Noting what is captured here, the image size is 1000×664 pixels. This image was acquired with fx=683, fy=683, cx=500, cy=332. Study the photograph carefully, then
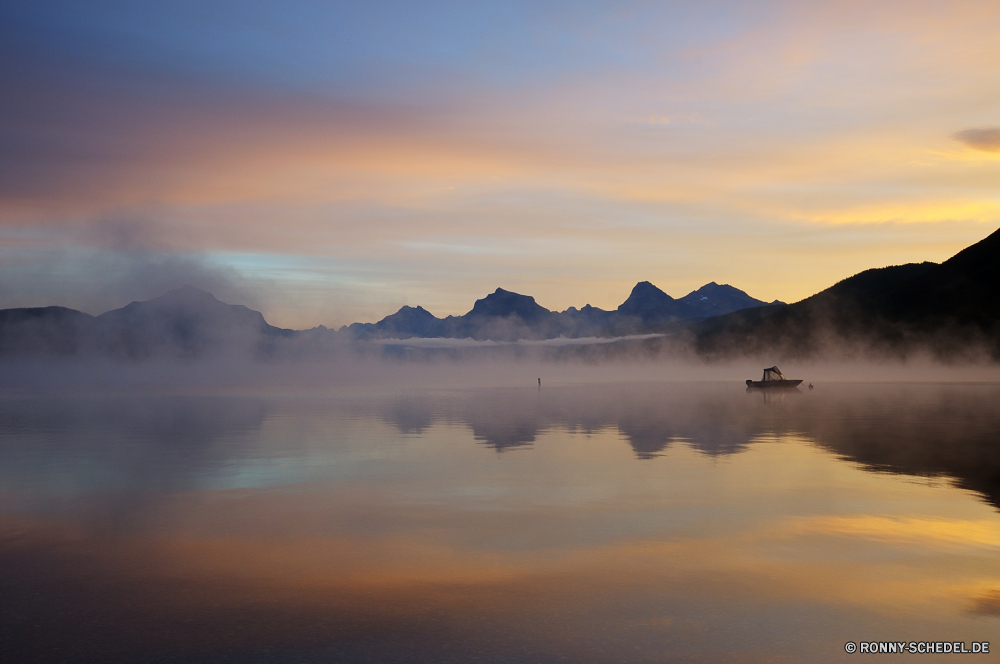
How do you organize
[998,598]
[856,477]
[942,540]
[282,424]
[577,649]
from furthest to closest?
[282,424], [856,477], [942,540], [998,598], [577,649]

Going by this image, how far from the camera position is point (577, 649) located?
1213 centimetres

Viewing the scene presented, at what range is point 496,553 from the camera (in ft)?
59.1

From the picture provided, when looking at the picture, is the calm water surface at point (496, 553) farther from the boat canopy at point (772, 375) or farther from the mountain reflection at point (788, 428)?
the boat canopy at point (772, 375)

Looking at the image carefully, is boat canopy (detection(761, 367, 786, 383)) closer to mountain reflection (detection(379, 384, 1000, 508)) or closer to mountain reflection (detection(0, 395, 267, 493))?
mountain reflection (detection(379, 384, 1000, 508))

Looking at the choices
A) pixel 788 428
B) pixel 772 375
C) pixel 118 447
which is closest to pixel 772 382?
pixel 772 375

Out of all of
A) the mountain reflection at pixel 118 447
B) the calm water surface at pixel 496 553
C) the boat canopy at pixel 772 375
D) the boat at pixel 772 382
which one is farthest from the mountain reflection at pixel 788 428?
the boat canopy at pixel 772 375

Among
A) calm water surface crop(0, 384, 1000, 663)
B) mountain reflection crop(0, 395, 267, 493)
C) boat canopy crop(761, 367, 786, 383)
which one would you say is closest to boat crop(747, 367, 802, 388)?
boat canopy crop(761, 367, 786, 383)

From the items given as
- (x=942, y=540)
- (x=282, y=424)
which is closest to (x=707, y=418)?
(x=282, y=424)

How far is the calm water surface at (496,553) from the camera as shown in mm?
12703

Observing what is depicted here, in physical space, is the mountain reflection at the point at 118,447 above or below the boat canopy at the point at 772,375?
above

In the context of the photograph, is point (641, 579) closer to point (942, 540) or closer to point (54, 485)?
point (942, 540)

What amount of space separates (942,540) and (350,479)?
70.4 ft

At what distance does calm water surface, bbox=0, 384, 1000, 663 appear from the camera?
12.7 meters

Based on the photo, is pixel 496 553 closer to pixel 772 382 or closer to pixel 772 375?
pixel 772 382
